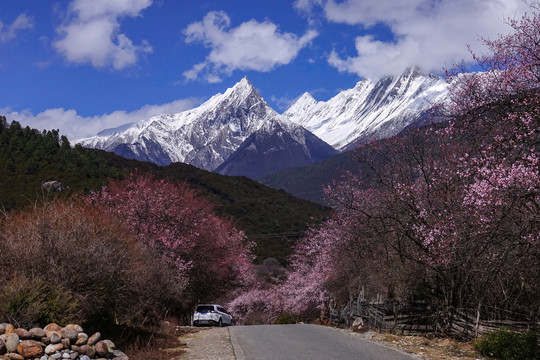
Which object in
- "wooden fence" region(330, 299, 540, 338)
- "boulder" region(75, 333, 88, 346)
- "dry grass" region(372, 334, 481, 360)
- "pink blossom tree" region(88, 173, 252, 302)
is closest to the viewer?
"boulder" region(75, 333, 88, 346)

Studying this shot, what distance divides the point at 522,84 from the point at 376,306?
11655mm

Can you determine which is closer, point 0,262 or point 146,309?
point 0,262

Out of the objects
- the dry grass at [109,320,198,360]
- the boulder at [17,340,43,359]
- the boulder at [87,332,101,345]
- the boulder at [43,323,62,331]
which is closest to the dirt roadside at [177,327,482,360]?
the dry grass at [109,320,198,360]

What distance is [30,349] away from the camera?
32.0 ft

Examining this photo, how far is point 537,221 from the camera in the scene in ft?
37.4

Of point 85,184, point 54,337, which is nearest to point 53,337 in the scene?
point 54,337

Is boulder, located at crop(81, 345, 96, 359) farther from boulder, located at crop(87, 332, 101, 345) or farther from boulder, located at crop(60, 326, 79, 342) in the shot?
boulder, located at crop(60, 326, 79, 342)

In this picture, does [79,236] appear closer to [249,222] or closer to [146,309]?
[146,309]

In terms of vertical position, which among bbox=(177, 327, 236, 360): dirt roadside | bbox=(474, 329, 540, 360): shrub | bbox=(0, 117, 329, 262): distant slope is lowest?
bbox=(177, 327, 236, 360): dirt roadside

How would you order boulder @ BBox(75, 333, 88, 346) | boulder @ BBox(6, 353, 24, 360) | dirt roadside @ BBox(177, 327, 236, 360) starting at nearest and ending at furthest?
boulder @ BBox(6, 353, 24, 360)
boulder @ BBox(75, 333, 88, 346)
dirt roadside @ BBox(177, 327, 236, 360)

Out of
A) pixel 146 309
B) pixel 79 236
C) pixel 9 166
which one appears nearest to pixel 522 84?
pixel 79 236

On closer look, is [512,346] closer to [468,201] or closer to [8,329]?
[468,201]

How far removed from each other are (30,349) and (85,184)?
2453 inches

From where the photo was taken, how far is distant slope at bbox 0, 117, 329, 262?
68562 millimetres
